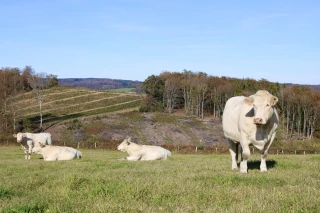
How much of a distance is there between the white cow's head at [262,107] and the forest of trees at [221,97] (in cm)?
9237

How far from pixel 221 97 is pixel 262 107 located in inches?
4281

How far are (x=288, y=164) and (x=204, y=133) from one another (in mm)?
79795

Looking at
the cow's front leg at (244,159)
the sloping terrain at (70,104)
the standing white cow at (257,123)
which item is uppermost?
the standing white cow at (257,123)

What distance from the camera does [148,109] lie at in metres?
120

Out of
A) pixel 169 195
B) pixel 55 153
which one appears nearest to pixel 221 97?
pixel 55 153

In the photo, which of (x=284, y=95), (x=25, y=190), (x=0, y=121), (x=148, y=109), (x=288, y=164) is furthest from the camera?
(x=148, y=109)

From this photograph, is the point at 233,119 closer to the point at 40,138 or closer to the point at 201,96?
the point at 40,138

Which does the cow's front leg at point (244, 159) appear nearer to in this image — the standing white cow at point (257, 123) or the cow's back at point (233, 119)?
the standing white cow at point (257, 123)

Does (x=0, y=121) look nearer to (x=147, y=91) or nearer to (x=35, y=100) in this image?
(x=35, y=100)

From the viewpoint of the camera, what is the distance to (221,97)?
120500 mm

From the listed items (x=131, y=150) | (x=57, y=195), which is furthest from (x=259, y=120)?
(x=131, y=150)

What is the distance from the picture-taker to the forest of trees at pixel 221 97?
336 feet

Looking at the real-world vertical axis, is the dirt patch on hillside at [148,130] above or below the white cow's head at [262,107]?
below

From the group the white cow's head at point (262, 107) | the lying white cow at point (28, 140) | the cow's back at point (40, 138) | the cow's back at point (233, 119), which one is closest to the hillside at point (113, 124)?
the cow's back at point (40, 138)
